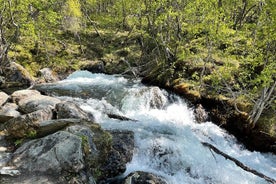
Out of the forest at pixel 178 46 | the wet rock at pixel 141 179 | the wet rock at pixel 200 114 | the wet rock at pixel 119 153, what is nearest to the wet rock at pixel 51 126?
the wet rock at pixel 119 153

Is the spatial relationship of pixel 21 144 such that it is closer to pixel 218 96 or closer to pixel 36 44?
pixel 218 96

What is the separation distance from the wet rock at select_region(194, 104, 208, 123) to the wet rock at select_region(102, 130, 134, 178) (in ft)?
16.9

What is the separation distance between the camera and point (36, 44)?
3019 cm

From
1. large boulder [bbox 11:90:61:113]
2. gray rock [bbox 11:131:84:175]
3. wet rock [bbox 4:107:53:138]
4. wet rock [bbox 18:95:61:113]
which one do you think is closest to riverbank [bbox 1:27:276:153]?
large boulder [bbox 11:90:61:113]

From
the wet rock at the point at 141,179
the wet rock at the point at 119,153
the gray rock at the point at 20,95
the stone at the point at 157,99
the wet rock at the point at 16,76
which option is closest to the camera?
the wet rock at the point at 141,179

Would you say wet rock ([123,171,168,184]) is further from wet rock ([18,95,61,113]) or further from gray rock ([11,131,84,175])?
wet rock ([18,95,61,113])

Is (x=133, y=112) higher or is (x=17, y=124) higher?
(x=17, y=124)

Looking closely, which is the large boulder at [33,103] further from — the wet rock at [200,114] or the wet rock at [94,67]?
the wet rock at [94,67]

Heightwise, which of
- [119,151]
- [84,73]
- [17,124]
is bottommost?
[84,73]

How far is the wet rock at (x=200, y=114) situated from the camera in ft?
52.0

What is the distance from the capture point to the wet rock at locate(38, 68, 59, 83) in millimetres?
24077

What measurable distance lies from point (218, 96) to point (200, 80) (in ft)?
5.17

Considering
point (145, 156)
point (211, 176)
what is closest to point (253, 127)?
point (211, 176)

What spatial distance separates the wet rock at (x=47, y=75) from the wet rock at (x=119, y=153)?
45.8 feet
